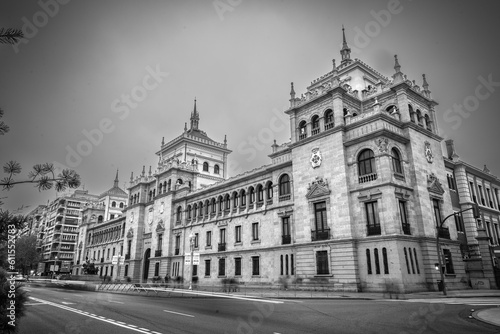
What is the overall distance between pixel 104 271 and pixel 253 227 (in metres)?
44.4

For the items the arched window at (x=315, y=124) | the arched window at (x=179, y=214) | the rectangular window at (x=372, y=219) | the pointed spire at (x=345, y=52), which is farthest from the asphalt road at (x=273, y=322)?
the arched window at (x=179, y=214)

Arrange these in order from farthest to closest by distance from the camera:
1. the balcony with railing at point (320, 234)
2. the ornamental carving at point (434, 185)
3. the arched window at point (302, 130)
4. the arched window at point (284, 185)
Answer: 1. the arched window at point (284, 185)
2. the arched window at point (302, 130)
3. the ornamental carving at point (434, 185)
4. the balcony with railing at point (320, 234)

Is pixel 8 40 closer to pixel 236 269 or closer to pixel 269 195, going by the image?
pixel 269 195

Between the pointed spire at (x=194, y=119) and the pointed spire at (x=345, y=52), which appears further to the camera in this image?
the pointed spire at (x=194, y=119)

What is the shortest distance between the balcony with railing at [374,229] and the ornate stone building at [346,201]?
0.29ft

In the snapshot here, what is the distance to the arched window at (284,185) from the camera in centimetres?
3594

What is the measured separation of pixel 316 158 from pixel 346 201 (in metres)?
5.53

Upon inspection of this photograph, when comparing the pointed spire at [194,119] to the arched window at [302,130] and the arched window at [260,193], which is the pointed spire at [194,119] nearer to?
the arched window at [260,193]

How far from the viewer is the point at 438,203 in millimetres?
30609

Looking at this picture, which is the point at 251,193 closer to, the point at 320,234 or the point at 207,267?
the point at 207,267

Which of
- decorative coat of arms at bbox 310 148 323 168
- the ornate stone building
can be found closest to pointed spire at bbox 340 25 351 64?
the ornate stone building

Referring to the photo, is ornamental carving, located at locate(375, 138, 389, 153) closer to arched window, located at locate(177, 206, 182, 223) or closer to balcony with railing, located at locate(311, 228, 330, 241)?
→ balcony with railing, located at locate(311, 228, 330, 241)

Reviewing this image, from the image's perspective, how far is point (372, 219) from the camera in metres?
27.4

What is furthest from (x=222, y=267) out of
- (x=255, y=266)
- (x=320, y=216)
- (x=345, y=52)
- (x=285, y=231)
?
(x=345, y=52)
